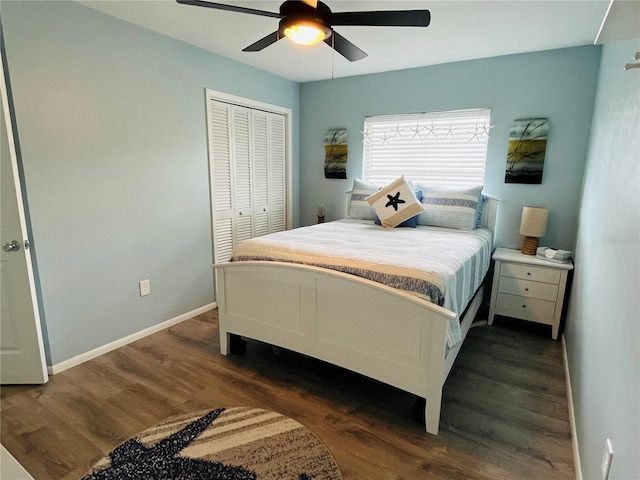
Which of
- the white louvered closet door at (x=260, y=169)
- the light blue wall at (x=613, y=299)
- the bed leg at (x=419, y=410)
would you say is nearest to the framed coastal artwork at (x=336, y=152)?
the white louvered closet door at (x=260, y=169)

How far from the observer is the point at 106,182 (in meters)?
2.48

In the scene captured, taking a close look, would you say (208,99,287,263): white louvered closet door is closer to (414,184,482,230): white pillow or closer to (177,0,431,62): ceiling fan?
(177,0,431,62): ceiling fan

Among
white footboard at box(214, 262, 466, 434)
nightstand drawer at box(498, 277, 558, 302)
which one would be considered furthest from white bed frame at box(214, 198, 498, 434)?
nightstand drawer at box(498, 277, 558, 302)

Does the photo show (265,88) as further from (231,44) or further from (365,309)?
(365,309)

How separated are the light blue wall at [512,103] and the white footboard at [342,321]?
1.96m

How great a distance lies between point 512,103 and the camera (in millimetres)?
3152

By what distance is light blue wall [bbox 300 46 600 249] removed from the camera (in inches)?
115

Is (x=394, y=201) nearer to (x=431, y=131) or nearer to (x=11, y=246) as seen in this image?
(x=431, y=131)

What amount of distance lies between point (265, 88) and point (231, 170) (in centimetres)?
101

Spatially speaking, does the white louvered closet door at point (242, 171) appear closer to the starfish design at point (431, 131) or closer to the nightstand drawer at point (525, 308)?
the starfish design at point (431, 131)

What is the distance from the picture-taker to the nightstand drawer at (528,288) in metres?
2.81

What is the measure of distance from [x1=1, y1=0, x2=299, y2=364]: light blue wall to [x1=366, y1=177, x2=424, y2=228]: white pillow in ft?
Answer: 5.34

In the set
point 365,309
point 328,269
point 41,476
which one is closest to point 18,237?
point 41,476

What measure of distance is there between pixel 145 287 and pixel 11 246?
968 mm
